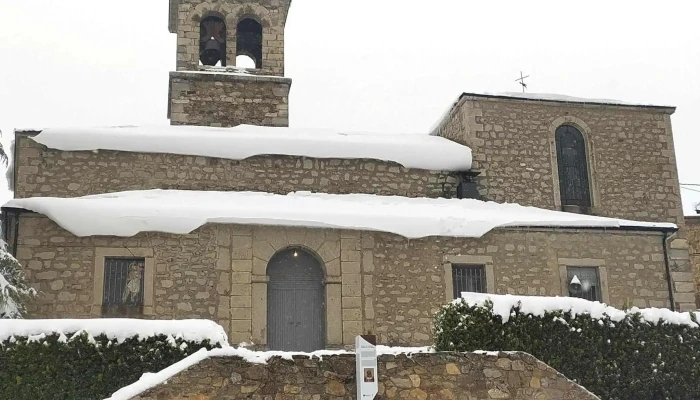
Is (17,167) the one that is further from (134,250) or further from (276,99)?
(276,99)

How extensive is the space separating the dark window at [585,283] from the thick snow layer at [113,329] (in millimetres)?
7340

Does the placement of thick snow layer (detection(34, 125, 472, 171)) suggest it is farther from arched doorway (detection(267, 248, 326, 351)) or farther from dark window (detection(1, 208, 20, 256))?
arched doorway (detection(267, 248, 326, 351))

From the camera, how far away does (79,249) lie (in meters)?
11.7

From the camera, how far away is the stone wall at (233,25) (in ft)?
57.3

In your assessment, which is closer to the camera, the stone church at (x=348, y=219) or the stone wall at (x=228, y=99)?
the stone church at (x=348, y=219)

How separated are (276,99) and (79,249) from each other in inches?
276

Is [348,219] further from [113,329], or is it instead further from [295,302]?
[113,329]

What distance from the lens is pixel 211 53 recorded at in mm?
18359

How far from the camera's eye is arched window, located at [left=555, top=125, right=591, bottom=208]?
1549 cm

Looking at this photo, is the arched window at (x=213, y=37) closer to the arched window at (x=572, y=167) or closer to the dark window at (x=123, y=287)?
the dark window at (x=123, y=287)

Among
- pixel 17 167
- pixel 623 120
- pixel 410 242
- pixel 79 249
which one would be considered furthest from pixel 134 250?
pixel 623 120

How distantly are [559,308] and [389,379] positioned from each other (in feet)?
9.01

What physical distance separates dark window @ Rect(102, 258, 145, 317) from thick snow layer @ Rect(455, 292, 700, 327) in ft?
17.6

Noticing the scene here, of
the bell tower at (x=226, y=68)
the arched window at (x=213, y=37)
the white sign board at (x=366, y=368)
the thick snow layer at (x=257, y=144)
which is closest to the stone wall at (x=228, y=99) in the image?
the bell tower at (x=226, y=68)
